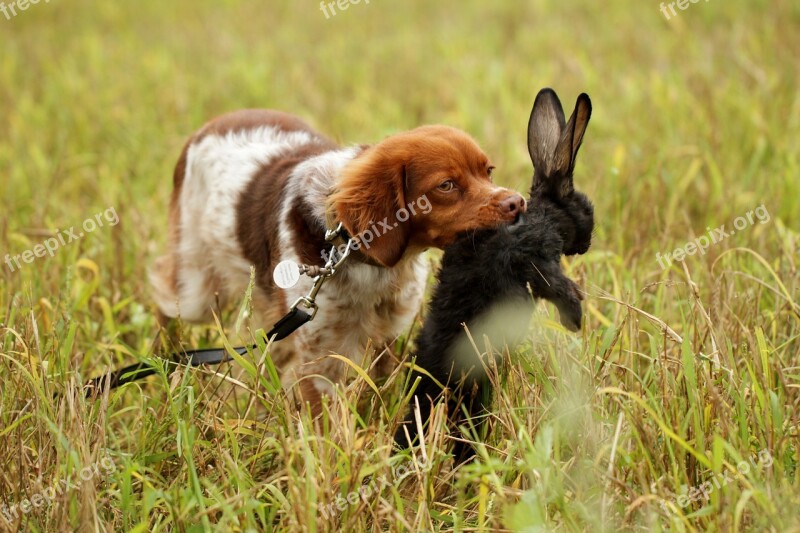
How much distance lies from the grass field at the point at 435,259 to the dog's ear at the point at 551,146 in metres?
0.43

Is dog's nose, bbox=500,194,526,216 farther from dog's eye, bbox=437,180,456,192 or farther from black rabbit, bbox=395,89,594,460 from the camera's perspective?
dog's eye, bbox=437,180,456,192

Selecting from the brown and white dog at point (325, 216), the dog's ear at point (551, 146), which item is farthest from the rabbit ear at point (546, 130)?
the brown and white dog at point (325, 216)

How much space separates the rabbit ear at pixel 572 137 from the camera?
239cm

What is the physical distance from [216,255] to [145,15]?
7364 mm

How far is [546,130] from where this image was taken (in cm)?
256

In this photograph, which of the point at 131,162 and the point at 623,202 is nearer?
the point at 623,202

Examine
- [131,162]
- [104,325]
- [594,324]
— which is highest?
[131,162]

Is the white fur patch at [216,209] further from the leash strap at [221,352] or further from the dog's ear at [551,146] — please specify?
the dog's ear at [551,146]

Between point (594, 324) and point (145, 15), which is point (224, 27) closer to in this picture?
point (145, 15)

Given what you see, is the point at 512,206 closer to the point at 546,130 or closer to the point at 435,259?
the point at 546,130

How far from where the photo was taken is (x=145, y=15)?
10.1m

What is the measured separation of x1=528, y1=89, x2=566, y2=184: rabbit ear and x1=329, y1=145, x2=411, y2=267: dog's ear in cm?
47

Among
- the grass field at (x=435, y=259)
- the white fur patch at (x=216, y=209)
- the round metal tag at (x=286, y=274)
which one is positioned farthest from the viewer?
the white fur patch at (x=216, y=209)

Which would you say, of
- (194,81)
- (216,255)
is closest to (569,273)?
(216,255)
